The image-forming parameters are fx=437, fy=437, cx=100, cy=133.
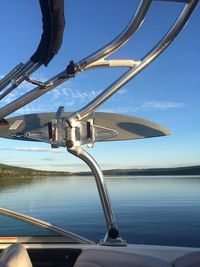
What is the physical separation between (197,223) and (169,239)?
309 cm

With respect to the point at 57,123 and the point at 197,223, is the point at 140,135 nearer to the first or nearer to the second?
the point at 57,123

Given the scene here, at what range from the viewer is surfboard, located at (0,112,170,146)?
3.85 meters

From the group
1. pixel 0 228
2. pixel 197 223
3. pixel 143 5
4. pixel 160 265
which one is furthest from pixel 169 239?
pixel 143 5

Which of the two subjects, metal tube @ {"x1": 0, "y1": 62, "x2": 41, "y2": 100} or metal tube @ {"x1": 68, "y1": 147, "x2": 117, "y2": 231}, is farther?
metal tube @ {"x1": 68, "y1": 147, "x2": 117, "y2": 231}

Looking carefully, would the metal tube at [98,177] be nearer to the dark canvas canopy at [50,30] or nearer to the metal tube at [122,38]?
the metal tube at [122,38]

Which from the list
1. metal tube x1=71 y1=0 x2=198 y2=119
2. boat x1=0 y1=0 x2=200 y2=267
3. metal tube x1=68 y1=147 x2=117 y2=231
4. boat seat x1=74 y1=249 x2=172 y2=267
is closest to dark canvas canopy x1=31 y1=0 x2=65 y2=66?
boat x1=0 y1=0 x2=200 y2=267

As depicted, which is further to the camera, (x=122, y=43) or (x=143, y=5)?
(x=122, y=43)

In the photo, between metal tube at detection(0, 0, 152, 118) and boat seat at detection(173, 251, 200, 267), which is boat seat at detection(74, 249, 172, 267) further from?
metal tube at detection(0, 0, 152, 118)

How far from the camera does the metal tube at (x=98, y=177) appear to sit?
3.58 m

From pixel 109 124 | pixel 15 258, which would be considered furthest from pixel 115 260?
pixel 109 124

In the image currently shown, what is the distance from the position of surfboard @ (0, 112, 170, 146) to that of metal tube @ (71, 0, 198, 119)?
0.38 meters

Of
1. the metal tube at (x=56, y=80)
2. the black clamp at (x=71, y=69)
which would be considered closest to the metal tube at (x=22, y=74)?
the metal tube at (x=56, y=80)

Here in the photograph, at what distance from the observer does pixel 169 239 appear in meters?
13.3

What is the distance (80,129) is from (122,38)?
83cm
